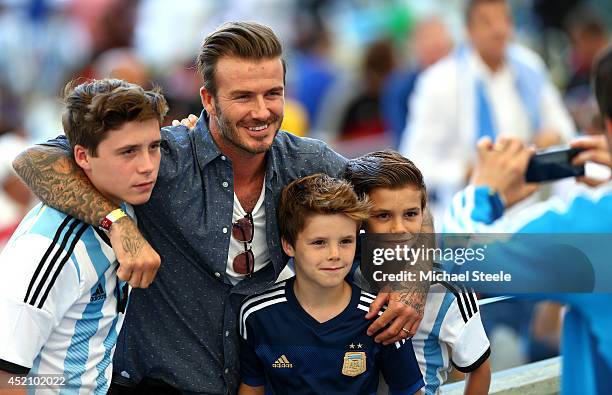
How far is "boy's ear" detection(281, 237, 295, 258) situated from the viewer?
3.44 m

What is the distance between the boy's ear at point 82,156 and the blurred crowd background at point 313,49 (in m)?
A: 4.63

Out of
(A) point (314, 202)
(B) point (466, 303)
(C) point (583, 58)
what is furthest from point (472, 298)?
(C) point (583, 58)

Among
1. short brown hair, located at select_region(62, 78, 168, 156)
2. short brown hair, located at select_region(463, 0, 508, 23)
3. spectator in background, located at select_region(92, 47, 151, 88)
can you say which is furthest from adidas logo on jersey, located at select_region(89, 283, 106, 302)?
short brown hair, located at select_region(463, 0, 508, 23)

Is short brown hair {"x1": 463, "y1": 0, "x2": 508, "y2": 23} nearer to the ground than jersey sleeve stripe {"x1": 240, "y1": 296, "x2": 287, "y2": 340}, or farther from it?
farther from it

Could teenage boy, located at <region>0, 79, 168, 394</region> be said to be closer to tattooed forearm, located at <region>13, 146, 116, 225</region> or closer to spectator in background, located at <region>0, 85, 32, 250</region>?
tattooed forearm, located at <region>13, 146, 116, 225</region>

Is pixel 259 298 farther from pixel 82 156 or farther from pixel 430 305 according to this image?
pixel 82 156

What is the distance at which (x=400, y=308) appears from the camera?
332 centimetres

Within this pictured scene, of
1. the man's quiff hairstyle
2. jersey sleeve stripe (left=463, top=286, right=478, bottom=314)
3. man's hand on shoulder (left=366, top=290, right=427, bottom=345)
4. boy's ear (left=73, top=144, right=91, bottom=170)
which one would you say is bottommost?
man's hand on shoulder (left=366, top=290, right=427, bottom=345)

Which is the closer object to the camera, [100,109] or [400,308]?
[100,109]

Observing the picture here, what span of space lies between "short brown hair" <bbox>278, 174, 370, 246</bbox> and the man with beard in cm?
9

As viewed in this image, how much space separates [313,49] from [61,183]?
332 inches

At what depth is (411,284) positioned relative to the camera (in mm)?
3355

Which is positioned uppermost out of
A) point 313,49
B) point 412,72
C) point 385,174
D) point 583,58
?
point 313,49

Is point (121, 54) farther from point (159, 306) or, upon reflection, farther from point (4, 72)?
point (159, 306)
